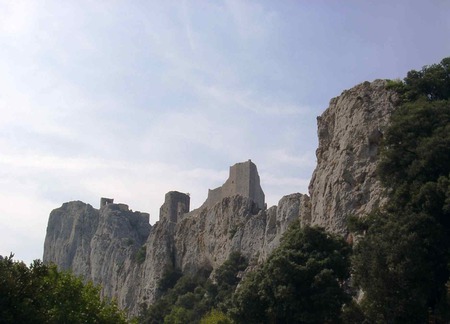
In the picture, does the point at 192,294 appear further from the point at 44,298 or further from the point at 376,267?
the point at 44,298

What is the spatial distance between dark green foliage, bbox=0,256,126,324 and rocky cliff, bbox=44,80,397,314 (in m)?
14.0

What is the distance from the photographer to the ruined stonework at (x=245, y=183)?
75.1 meters

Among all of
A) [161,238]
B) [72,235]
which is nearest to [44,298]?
[161,238]

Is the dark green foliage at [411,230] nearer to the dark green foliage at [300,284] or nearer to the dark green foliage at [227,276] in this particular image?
the dark green foliage at [300,284]

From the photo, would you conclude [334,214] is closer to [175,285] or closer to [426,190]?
[426,190]

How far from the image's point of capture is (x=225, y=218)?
72.8m

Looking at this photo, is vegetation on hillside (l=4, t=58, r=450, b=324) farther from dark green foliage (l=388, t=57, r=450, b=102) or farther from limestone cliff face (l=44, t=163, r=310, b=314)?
limestone cliff face (l=44, t=163, r=310, b=314)

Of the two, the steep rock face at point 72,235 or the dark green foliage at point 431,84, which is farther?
the steep rock face at point 72,235

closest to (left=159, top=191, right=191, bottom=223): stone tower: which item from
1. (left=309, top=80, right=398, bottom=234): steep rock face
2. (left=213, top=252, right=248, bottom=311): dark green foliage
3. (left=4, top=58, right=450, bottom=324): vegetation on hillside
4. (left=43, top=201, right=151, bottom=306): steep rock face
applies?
(left=43, top=201, right=151, bottom=306): steep rock face

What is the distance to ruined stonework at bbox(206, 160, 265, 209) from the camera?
7512cm

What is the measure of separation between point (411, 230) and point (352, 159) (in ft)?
→ 35.4

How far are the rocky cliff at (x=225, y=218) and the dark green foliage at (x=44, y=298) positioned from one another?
14.0 m

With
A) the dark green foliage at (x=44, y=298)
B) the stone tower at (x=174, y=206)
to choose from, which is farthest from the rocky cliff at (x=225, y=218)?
the dark green foliage at (x=44, y=298)

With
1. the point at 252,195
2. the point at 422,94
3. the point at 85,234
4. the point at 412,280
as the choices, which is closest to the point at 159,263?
the point at 252,195
